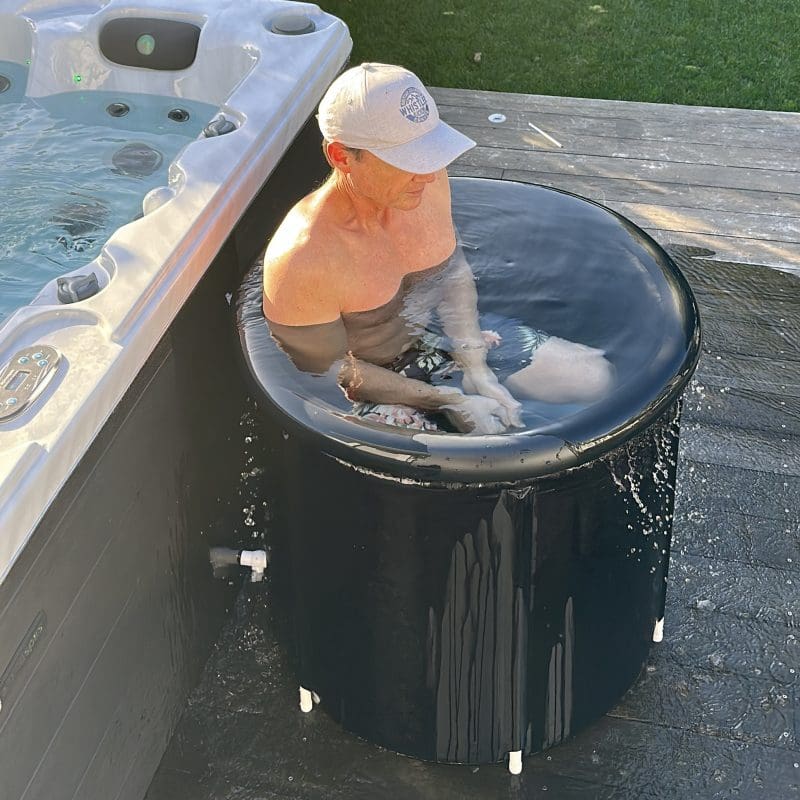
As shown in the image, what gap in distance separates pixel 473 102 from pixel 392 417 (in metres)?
2.64

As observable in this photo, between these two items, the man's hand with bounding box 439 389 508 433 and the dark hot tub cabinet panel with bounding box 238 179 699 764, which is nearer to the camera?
the dark hot tub cabinet panel with bounding box 238 179 699 764

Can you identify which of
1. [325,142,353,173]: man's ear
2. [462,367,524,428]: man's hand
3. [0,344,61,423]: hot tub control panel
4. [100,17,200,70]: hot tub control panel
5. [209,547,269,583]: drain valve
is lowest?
[209,547,269,583]: drain valve

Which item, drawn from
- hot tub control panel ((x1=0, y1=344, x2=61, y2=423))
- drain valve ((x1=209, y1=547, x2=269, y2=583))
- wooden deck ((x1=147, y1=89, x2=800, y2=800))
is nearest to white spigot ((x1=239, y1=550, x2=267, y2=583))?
drain valve ((x1=209, y1=547, x2=269, y2=583))

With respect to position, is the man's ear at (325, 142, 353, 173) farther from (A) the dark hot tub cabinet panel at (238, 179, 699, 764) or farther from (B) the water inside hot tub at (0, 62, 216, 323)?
(B) the water inside hot tub at (0, 62, 216, 323)

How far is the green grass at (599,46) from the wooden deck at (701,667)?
1.13 metres

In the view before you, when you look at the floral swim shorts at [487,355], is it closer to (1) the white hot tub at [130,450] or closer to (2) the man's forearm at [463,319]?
(2) the man's forearm at [463,319]

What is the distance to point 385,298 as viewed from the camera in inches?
68.0

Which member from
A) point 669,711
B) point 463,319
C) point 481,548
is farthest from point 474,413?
point 669,711

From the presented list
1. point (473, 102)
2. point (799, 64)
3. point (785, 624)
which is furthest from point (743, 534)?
point (799, 64)

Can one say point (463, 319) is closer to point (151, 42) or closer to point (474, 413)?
point (474, 413)

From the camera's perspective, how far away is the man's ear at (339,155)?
60.3 inches

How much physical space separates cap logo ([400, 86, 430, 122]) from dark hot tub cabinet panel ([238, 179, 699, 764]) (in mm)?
378

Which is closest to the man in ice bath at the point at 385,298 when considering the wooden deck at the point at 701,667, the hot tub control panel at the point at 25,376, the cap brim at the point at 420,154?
the cap brim at the point at 420,154

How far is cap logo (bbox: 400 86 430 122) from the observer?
4.88 feet
